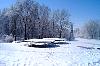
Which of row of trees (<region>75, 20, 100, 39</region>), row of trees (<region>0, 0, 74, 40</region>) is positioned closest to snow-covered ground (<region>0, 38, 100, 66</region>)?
row of trees (<region>0, 0, 74, 40</region>)

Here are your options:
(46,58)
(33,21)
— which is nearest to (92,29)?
(33,21)

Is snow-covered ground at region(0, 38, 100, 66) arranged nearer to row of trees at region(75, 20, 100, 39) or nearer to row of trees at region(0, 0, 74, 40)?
row of trees at region(0, 0, 74, 40)

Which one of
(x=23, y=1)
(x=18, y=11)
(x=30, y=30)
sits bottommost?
(x=30, y=30)

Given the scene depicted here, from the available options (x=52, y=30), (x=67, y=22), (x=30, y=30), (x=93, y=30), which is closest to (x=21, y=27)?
(x=30, y=30)

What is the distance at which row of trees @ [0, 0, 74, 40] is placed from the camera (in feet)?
114

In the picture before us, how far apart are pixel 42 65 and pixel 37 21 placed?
30.1 metres

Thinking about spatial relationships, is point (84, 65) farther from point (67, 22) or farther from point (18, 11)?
point (67, 22)

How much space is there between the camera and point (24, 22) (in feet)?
116

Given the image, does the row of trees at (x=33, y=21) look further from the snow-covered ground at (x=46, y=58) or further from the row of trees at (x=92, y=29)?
the snow-covered ground at (x=46, y=58)

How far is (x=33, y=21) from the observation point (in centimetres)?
3712

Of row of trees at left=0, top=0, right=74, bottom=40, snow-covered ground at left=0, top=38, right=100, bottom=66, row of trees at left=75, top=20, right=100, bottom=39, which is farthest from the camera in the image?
row of trees at left=75, top=20, right=100, bottom=39

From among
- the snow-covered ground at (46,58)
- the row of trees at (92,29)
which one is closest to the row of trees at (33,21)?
the row of trees at (92,29)

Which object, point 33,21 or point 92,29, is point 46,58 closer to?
point 33,21

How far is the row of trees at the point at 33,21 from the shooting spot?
34.8 meters
